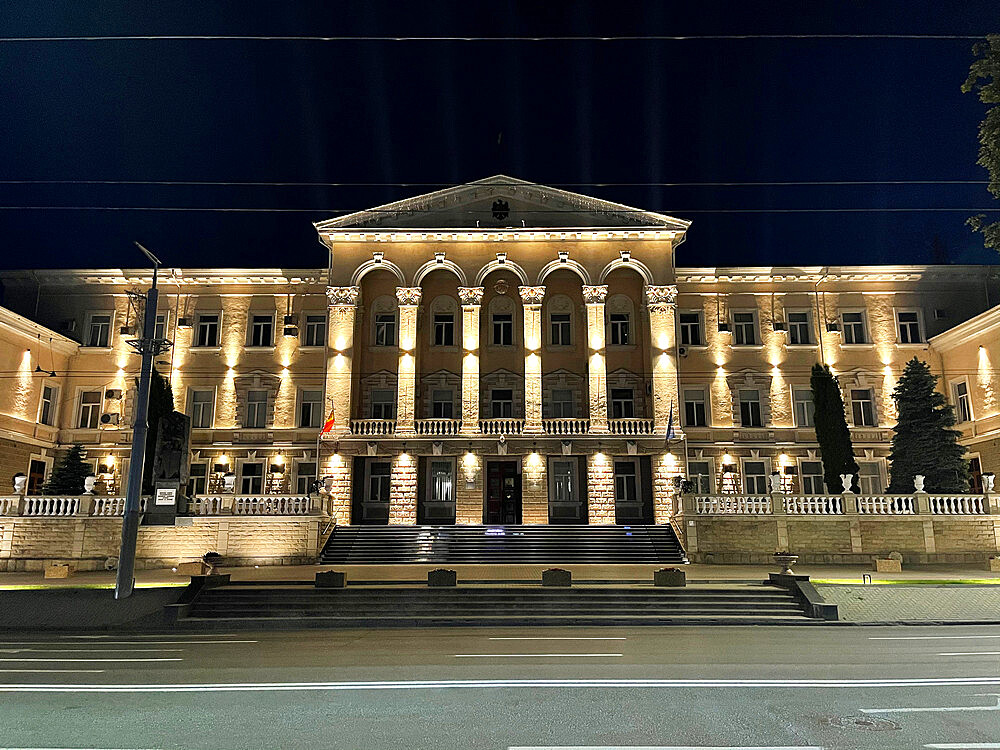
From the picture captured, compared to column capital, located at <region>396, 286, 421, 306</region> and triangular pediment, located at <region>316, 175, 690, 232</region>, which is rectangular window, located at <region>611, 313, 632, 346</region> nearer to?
triangular pediment, located at <region>316, 175, 690, 232</region>

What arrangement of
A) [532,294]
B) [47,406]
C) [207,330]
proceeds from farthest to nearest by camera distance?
[207,330] → [47,406] → [532,294]

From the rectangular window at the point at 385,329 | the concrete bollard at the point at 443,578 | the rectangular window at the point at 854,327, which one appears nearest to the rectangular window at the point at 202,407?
the rectangular window at the point at 385,329

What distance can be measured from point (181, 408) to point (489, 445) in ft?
53.8

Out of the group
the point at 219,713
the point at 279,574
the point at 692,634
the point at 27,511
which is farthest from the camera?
the point at 27,511

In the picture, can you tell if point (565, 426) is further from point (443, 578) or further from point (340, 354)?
point (443, 578)

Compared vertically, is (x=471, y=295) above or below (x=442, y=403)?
above

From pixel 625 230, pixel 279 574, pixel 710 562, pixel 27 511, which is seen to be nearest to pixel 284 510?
pixel 279 574

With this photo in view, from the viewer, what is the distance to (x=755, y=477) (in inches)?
1460

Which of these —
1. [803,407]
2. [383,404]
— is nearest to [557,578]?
[383,404]

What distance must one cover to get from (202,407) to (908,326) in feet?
123

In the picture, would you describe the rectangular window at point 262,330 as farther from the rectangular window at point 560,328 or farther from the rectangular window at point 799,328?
the rectangular window at point 799,328

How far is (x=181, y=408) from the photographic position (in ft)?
124

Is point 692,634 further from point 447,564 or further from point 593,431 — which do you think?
point 593,431

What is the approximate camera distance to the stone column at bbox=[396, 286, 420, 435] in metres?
35.0
